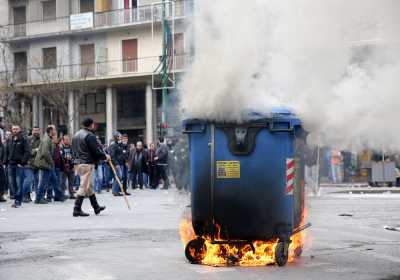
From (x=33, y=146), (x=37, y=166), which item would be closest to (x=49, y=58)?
(x=33, y=146)

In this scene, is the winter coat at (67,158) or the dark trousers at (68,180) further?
the dark trousers at (68,180)

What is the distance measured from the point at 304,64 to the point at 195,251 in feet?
7.65

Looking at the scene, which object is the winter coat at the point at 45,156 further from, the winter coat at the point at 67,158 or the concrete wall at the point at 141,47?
the concrete wall at the point at 141,47

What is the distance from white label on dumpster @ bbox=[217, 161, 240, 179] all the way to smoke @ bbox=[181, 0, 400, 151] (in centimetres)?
46

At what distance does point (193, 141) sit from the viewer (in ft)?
25.8

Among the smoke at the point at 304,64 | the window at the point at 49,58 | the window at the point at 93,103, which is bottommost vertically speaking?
the smoke at the point at 304,64

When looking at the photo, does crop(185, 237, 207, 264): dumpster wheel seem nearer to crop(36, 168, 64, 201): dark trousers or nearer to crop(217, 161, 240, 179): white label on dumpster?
crop(217, 161, 240, 179): white label on dumpster

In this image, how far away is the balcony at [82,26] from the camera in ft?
135

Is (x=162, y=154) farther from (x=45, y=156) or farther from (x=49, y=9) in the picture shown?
(x=49, y=9)

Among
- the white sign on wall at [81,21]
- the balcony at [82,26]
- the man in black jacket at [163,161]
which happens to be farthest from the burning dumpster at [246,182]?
the white sign on wall at [81,21]

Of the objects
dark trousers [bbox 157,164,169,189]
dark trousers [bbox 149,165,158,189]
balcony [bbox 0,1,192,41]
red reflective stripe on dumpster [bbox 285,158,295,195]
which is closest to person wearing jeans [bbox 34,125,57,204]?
dark trousers [bbox 157,164,169,189]

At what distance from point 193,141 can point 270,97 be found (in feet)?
3.01

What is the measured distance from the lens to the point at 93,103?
4428 centimetres

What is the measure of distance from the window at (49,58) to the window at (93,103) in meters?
2.61
